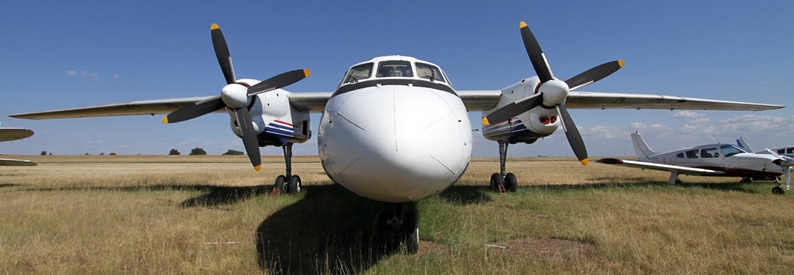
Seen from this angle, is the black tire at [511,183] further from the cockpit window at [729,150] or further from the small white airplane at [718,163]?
the cockpit window at [729,150]

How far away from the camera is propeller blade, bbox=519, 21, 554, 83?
825cm

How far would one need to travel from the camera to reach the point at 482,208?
827 cm

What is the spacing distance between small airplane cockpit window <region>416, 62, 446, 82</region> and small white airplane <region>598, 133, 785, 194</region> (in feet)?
30.9

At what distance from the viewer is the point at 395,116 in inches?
141

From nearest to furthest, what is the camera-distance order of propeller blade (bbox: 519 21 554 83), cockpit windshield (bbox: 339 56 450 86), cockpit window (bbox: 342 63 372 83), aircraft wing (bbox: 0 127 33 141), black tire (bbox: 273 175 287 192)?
cockpit windshield (bbox: 339 56 450 86)
cockpit window (bbox: 342 63 372 83)
propeller blade (bbox: 519 21 554 83)
black tire (bbox: 273 175 287 192)
aircraft wing (bbox: 0 127 33 141)

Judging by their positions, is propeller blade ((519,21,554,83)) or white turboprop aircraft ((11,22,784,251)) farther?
propeller blade ((519,21,554,83))

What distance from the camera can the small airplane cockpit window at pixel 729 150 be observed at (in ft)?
46.2

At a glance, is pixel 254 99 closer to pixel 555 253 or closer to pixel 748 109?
pixel 555 253

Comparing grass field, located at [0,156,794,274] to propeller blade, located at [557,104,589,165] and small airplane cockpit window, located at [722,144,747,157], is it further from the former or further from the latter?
A: small airplane cockpit window, located at [722,144,747,157]

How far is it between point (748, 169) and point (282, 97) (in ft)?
51.4

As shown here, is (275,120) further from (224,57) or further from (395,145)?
(395,145)

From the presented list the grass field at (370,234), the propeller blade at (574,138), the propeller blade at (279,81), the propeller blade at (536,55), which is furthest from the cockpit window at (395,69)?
the propeller blade at (574,138)

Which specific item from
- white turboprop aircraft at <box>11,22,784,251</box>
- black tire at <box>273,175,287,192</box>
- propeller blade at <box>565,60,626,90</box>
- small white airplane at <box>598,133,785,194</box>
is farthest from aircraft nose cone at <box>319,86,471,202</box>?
small white airplane at <box>598,133,785,194</box>

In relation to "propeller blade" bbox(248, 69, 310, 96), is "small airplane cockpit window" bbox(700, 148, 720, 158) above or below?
below
